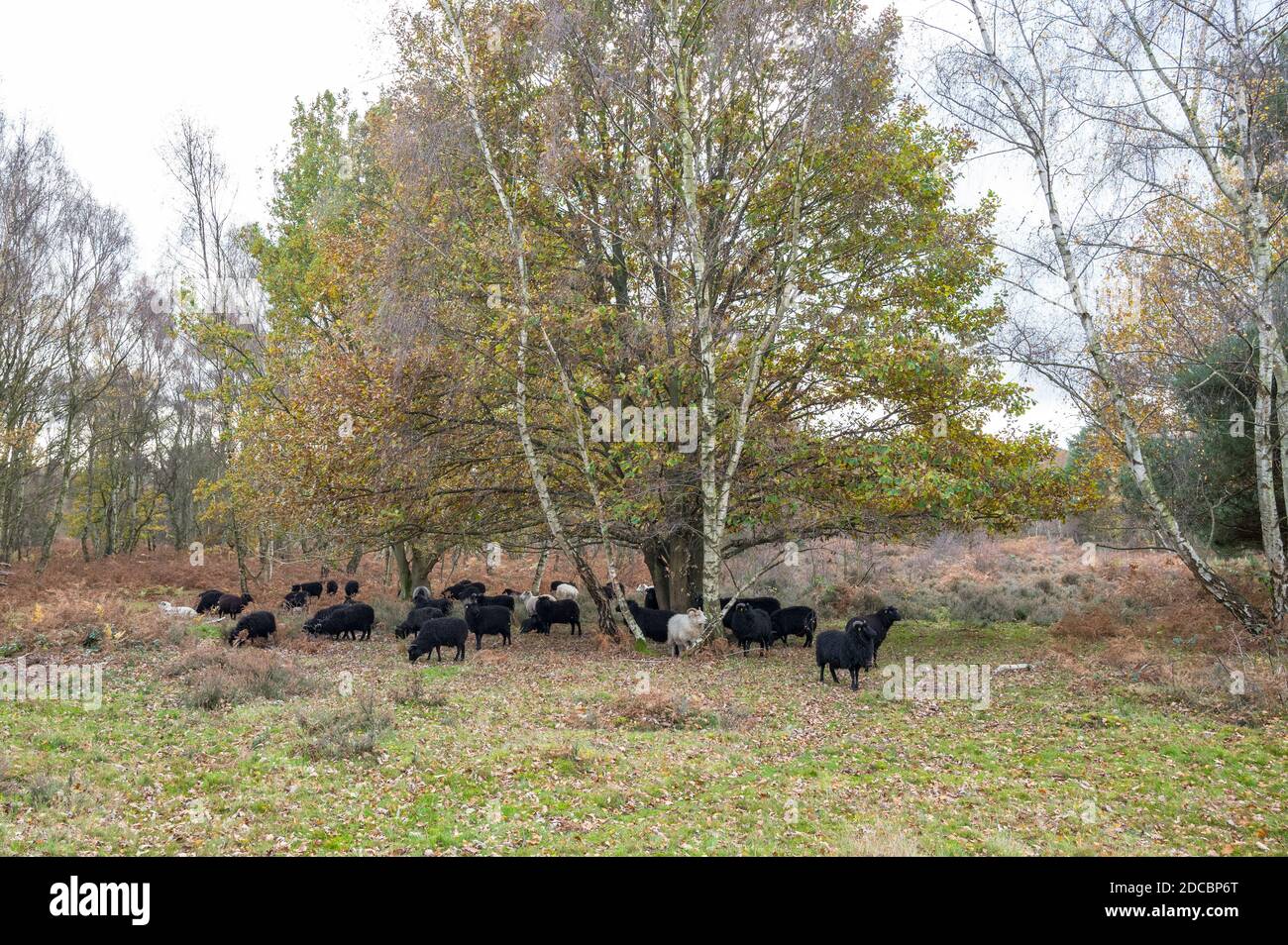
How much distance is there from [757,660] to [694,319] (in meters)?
7.43

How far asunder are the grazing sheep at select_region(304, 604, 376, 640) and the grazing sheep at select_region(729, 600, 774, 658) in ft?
30.5

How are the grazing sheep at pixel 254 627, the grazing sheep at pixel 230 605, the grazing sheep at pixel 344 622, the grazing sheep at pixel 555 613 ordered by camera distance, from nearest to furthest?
1. the grazing sheep at pixel 254 627
2. the grazing sheep at pixel 344 622
3. the grazing sheep at pixel 555 613
4. the grazing sheep at pixel 230 605

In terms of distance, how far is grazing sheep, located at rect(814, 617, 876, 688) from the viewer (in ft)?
45.1

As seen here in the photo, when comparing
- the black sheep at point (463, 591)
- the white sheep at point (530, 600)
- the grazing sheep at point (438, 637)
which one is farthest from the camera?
the black sheep at point (463, 591)

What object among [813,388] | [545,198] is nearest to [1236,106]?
[813,388]

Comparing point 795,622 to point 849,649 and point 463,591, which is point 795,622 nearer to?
point 849,649

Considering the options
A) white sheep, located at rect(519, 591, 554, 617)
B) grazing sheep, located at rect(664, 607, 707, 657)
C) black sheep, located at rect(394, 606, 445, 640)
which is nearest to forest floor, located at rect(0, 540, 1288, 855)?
grazing sheep, located at rect(664, 607, 707, 657)

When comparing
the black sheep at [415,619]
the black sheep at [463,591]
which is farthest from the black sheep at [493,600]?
the black sheep at [415,619]

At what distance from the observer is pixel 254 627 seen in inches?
693

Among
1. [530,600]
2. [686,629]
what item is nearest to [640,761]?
[686,629]

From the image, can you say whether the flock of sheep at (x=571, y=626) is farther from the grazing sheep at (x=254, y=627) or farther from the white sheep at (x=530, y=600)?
the white sheep at (x=530, y=600)
